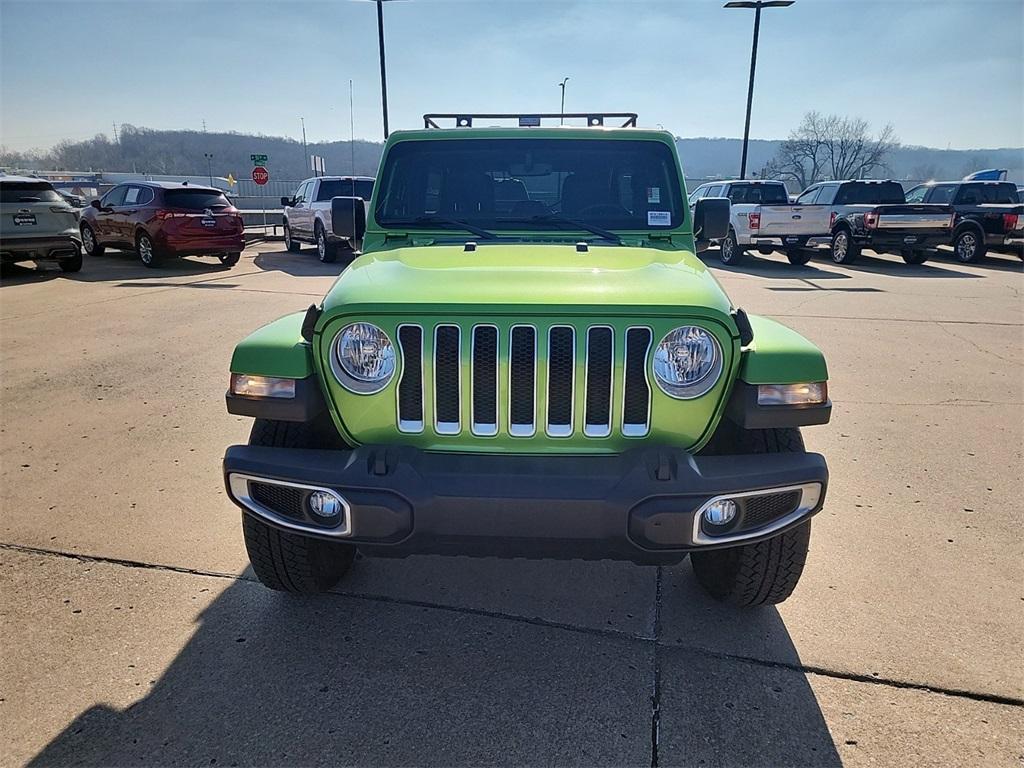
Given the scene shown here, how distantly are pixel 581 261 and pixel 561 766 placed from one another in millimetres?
1812

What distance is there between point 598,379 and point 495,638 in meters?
1.14

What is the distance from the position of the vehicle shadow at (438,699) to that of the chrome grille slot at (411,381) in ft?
3.02

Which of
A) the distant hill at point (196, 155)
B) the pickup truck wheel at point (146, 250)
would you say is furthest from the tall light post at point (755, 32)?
the distant hill at point (196, 155)

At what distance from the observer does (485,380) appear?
2.25 m

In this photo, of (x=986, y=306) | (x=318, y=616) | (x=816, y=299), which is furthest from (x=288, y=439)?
(x=986, y=306)

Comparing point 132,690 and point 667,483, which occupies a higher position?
point 667,483

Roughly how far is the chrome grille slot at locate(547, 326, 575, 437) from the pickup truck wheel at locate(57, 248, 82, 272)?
1314cm

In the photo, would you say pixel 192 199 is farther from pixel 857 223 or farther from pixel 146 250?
pixel 857 223

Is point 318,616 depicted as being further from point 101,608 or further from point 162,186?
point 162,186

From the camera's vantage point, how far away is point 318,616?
109 inches

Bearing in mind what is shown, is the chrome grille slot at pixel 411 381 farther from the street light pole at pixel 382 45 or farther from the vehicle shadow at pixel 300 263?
the street light pole at pixel 382 45

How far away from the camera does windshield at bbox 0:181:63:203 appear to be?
11.3 m

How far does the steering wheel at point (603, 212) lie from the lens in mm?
3500

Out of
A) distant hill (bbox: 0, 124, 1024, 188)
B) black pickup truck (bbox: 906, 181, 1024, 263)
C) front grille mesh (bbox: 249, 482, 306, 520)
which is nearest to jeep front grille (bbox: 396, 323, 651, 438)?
front grille mesh (bbox: 249, 482, 306, 520)
